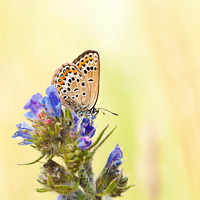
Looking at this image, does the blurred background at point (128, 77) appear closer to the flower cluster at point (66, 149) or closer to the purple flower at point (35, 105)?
the flower cluster at point (66, 149)

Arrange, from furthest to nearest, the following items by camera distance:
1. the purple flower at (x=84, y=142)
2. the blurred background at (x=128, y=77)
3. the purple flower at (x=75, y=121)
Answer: the blurred background at (x=128, y=77) < the purple flower at (x=75, y=121) < the purple flower at (x=84, y=142)

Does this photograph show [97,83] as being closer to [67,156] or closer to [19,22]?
[67,156]

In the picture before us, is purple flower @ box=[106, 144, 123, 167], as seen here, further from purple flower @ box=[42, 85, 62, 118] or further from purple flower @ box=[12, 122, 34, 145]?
purple flower @ box=[12, 122, 34, 145]

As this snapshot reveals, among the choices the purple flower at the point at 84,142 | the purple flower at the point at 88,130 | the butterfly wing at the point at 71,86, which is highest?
the butterfly wing at the point at 71,86

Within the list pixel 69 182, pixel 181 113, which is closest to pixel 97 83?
pixel 69 182

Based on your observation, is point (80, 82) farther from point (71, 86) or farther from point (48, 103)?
point (48, 103)

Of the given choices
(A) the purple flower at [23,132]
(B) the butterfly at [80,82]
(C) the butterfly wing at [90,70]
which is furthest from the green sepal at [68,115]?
(A) the purple flower at [23,132]
